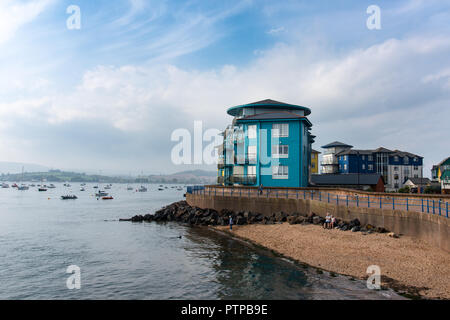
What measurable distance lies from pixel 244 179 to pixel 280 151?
702 cm

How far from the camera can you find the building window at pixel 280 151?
1866 inches

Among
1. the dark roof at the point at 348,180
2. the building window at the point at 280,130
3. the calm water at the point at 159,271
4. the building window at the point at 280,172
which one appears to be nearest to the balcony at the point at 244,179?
the building window at the point at 280,172

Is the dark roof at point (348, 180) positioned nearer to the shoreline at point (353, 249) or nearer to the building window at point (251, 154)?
the building window at point (251, 154)

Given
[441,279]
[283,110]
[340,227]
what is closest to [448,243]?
[441,279]

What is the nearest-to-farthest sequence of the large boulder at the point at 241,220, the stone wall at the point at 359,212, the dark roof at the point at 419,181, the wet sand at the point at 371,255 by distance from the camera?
the wet sand at the point at 371,255 < the stone wall at the point at 359,212 < the large boulder at the point at 241,220 < the dark roof at the point at 419,181

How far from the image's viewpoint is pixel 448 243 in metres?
20.0

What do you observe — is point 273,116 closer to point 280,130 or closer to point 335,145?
point 280,130

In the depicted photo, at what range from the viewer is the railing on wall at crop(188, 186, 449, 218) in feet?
86.4

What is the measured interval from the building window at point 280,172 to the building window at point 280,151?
1786 mm

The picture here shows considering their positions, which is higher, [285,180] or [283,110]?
[283,110]

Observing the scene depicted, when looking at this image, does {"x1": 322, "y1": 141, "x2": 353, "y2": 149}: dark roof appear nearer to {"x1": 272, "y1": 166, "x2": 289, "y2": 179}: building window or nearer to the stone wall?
{"x1": 272, "y1": 166, "x2": 289, "y2": 179}: building window

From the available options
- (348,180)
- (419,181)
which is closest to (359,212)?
(348,180)
